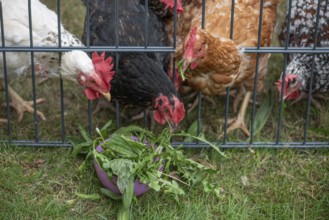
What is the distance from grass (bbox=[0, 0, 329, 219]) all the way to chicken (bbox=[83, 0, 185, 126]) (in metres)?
0.49

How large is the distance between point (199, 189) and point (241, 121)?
2.92ft

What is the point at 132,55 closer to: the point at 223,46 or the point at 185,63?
the point at 185,63

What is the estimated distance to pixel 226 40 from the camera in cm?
356

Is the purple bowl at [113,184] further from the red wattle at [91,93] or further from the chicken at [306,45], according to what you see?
the chicken at [306,45]

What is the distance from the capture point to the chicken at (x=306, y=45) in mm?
3930

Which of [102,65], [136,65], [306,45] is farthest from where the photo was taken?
[306,45]

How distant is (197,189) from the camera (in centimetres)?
329

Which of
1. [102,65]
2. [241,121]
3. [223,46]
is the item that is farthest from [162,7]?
[241,121]

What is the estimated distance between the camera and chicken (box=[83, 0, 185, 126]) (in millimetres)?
3328

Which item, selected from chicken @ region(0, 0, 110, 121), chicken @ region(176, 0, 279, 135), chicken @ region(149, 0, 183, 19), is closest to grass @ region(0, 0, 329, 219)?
chicken @ region(176, 0, 279, 135)

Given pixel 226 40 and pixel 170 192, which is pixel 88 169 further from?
pixel 226 40

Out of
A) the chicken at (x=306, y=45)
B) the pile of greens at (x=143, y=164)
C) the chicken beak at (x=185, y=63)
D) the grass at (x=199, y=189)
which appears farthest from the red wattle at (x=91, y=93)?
the chicken at (x=306, y=45)

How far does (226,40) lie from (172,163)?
92 centimetres

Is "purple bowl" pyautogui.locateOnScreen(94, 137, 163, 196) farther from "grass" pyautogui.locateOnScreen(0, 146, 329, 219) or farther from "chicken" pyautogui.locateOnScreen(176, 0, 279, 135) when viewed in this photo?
"chicken" pyautogui.locateOnScreen(176, 0, 279, 135)
